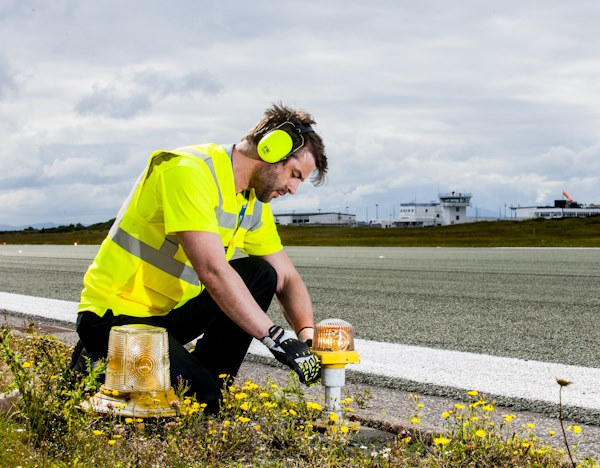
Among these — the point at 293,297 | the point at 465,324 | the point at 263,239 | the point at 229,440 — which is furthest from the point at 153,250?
the point at 465,324

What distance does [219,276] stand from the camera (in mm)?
3340

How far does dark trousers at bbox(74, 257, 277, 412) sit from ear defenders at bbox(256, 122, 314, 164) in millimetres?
768

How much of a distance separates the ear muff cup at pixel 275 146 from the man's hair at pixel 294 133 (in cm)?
6

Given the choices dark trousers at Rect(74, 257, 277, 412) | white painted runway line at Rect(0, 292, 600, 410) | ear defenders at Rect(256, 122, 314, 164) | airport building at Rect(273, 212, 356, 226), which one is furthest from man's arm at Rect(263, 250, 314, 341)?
airport building at Rect(273, 212, 356, 226)

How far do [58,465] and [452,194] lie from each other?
535ft

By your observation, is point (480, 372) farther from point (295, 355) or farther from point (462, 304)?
point (462, 304)

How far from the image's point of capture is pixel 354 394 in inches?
169

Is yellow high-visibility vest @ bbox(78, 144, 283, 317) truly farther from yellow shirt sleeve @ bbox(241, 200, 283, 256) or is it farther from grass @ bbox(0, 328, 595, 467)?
grass @ bbox(0, 328, 595, 467)

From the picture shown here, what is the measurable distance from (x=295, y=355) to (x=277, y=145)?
1068mm

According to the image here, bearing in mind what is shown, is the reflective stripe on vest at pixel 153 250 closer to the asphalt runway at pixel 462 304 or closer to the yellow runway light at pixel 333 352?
the yellow runway light at pixel 333 352

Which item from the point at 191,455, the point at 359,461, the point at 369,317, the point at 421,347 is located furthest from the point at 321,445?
the point at 369,317

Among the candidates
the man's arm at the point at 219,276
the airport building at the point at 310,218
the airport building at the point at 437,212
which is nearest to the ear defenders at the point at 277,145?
the man's arm at the point at 219,276

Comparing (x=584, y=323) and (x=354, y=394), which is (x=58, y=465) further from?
(x=584, y=323)

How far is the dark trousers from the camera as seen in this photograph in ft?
12.2
